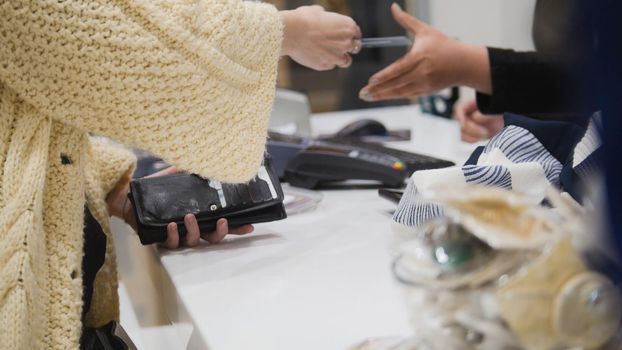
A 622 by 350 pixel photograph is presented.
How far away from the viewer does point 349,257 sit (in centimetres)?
77

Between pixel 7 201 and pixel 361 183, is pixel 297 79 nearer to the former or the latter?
pixel 361 183

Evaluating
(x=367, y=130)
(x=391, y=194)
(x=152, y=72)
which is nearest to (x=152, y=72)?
(x=152, y=72)

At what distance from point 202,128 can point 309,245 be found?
170 mm

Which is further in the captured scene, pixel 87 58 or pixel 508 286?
pixel 87 58

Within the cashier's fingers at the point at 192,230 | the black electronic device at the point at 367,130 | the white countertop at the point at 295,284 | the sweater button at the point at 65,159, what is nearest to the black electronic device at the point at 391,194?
the white countertop at the point at 295,284

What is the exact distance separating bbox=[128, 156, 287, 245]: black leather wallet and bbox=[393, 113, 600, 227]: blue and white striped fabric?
0.30 metres

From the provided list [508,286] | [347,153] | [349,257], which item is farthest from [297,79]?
[508,286]

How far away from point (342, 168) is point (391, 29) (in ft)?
2.86

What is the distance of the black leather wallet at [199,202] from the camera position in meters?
0.87

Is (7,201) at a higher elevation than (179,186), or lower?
higher

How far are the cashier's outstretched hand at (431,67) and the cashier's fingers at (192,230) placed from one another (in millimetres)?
418

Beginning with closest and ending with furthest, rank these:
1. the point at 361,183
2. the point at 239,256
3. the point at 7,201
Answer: the point at 7,201 < the point at 239,256 < the point at 361,183

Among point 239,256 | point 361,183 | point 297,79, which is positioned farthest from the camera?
point 297,79

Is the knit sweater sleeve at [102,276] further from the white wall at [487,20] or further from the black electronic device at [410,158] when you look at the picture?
the white wall at [487,20]
